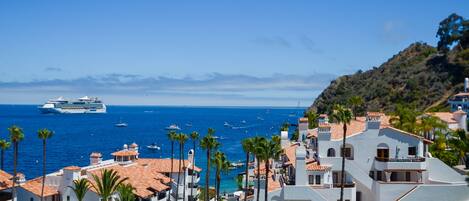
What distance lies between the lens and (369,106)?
531 feet

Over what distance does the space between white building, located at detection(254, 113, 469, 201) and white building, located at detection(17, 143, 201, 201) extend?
14305 mm

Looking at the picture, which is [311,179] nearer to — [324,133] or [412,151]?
[324,133]

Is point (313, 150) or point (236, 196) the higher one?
point (313, 150)

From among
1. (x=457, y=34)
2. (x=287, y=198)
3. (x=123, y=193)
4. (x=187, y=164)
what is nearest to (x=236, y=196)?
(x=187, y=164)

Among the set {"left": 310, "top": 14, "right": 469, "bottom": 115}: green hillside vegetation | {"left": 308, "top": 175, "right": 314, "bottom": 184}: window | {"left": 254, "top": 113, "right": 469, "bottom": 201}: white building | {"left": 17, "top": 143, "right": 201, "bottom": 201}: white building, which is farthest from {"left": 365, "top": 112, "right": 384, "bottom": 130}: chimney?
{"left": 310, "top": 14, "right": 469, "bottom": 115}: green hillside vegetation

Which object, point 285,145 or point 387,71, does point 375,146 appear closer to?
point 285,145

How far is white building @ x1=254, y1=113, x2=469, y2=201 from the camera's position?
54.7 metres

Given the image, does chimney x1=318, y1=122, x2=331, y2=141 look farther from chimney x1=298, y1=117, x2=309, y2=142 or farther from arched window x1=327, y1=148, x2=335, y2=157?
chimney x1=298, y1=117, x2=309, y2=142

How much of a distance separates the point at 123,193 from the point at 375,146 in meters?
27.1

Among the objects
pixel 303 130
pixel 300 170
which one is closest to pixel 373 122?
pixel 300 170

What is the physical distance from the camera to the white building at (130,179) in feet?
188

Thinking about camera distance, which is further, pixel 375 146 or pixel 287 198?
pixel 375 146

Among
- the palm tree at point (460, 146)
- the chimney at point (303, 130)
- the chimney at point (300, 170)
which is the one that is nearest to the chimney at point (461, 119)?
the palm tree at point (460, 146)

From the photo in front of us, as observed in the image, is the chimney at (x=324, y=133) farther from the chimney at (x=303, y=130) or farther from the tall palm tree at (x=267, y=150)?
the chimney at (x=303, y=130)
